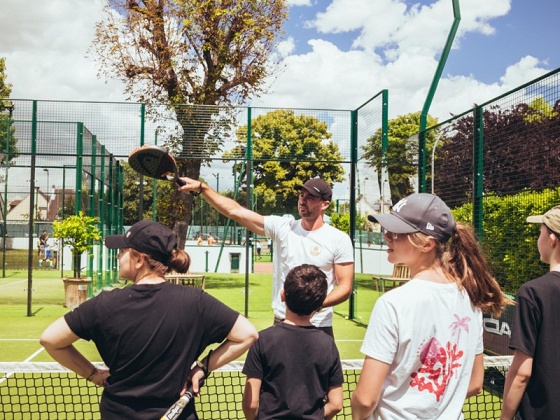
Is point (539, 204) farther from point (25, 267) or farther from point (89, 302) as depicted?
point (25, 267)

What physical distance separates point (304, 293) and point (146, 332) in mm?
800

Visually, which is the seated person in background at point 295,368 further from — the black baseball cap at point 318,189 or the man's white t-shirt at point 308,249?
the black baseball cap at point 318,189

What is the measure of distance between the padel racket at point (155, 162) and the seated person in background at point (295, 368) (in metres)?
1.66

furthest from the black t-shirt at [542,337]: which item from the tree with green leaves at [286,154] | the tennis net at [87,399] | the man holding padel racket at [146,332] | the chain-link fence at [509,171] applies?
the tree with green leaves at [286,154]

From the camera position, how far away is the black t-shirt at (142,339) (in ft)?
8.54

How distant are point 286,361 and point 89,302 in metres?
0.95

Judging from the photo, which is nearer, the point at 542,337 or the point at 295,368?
the point at 542,337

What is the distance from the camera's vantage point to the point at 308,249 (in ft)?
15.9

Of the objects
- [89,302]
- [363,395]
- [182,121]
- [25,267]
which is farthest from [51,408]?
[25,267]

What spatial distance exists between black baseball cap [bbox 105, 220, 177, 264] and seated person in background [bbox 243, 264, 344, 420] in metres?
0.63

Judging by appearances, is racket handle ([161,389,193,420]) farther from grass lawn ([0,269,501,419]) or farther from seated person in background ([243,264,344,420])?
grass lawn ([0,269,501,419])

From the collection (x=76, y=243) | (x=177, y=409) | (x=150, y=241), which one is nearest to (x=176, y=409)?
(x=177, y=409)

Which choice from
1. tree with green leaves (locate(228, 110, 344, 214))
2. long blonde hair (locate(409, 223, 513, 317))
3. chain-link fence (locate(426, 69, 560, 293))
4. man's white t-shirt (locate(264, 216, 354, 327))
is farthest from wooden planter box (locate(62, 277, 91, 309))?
long blonde hair (locate(409, 223, 513, 317))

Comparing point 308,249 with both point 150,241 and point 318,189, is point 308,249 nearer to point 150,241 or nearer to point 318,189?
point 318,189
